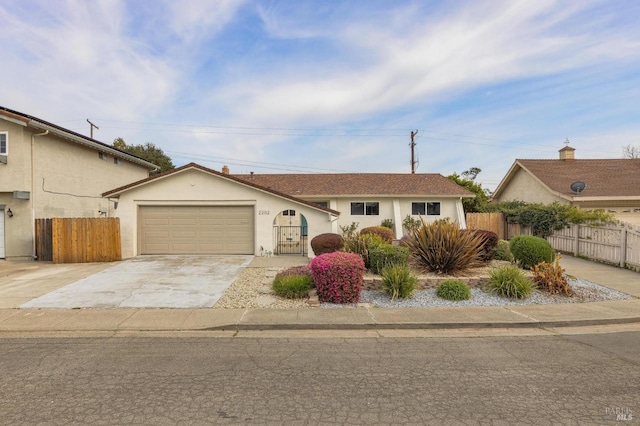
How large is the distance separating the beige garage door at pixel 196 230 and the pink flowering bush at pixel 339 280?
7.93m

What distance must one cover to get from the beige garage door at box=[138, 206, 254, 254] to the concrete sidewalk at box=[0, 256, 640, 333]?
25.9 ft

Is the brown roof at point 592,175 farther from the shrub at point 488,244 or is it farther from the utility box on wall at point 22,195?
the utility box on wall at point 22,195

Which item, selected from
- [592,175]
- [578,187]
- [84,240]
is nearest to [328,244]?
[84,240]

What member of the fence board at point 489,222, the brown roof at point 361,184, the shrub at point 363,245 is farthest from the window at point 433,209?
the shrub at point 363,245

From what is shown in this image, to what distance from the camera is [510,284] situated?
812 centimetres

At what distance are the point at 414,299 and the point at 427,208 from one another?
621 inches

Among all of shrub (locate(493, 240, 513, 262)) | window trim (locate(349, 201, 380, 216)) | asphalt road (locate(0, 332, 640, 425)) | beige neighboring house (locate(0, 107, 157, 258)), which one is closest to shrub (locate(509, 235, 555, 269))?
shrub (locate(493, 240, 513, 262))

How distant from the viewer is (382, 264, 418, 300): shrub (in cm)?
795

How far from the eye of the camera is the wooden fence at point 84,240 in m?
13.4

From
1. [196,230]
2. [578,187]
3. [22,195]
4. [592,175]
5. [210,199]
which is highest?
[592,175]

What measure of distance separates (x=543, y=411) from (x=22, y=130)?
18.6 m

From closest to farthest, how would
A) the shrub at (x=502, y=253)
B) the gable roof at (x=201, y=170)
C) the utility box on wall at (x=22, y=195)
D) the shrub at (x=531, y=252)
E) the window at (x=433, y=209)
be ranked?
the shrub at (x=531, y=252), the shrub at (x=502, y=253), the utility box on wall at (x=22, y=195), the gable roof at (x=201, y=170), the window at (x=433, y=209)

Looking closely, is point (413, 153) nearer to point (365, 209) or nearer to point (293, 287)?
point (365, 209)

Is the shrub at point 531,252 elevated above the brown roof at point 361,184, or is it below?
below
